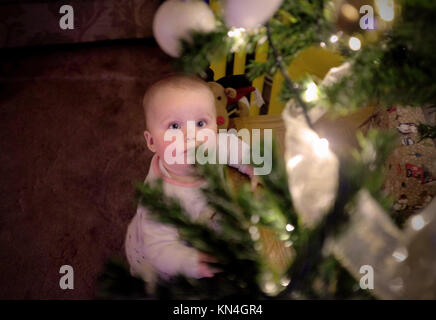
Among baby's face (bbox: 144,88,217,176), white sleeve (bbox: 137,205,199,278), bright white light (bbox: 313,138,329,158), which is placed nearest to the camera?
bright white light (bbox: 313,138,329,158)

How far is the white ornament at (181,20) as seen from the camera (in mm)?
517

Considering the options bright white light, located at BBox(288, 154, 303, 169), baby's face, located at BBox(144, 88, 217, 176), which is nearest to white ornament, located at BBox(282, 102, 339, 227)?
bright white light, located at BBox(288, 154, 303, 169)

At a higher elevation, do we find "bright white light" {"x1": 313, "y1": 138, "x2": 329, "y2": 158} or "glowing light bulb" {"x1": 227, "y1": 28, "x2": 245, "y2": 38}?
"glowing light bulb" {"x1": 227, "y1": 28, "x2": 245, "y2": 38}

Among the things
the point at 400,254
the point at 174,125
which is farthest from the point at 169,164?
the point at 400,254

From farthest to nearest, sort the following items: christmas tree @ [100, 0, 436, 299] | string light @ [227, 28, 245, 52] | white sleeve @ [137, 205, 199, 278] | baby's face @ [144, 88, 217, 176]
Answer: baby's face @ [144, 88, 217, 176]
white sleeve @ [137, 205, 199, 278]
string light @ [227, 28, 245, 52]
christmas tree @ [100, 0, 436, 299]

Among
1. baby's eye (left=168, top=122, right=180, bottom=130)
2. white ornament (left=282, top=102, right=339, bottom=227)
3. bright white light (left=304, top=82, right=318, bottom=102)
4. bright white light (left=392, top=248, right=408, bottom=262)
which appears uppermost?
baby's eye (left=168, top=122, right=180, bottom=130)

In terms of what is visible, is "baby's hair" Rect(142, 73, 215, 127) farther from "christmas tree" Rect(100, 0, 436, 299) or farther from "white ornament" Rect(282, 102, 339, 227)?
"white ornament" Rect(282, 102, 339, 227)

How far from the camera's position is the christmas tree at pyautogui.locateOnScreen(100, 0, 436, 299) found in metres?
0.31

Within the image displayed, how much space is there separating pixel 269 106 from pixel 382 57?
835mm

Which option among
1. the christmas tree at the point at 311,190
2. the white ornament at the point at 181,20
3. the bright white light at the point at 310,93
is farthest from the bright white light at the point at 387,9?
the white ornament at the point at 181,20

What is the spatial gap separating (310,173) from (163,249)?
0.55m

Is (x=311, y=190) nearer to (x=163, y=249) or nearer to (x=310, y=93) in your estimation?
(x=310, y=93)

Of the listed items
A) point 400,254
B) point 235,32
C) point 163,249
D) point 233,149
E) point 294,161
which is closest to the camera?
point 400,254

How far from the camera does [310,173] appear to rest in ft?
1.34
